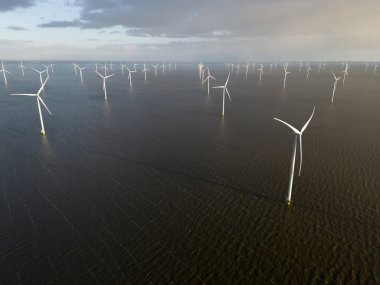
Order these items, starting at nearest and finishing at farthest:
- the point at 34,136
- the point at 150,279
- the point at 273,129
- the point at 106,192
Answer: the point at 150,279 → the point at 106,192 → the point at 34,136 → the point at 273,129

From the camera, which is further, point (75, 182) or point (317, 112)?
point (317, 112)

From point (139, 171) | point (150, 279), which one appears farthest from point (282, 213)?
point (139, 171)

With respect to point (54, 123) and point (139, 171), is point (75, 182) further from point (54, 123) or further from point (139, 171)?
point (54, 123)

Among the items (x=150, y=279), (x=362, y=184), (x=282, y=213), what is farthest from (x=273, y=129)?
(x=150, y=279)

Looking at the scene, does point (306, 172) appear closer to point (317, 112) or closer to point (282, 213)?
point (282, 213)

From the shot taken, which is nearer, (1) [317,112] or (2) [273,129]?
(2) [273,129]

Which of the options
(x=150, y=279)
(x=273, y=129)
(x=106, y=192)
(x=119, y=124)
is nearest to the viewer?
(x=150, y=279)
